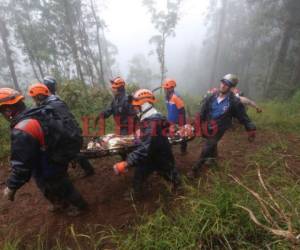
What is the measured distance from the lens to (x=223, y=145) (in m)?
6.47

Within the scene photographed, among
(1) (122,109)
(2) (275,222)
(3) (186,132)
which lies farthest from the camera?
(1) (122,109)

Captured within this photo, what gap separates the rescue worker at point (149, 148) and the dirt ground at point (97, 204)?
41 cm

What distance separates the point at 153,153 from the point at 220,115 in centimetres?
164

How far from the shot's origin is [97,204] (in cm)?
399

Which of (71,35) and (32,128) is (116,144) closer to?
(32,128)

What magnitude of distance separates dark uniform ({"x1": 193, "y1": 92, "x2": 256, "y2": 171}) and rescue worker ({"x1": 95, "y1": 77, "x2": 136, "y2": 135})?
61.5 inches

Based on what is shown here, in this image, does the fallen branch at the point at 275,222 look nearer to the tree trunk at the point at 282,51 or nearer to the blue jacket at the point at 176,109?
→ the blue jacket at the point at 176,109

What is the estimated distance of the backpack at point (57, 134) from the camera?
2.77 m

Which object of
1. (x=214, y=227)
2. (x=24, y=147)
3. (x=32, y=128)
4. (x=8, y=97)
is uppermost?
(x=8, y=97)

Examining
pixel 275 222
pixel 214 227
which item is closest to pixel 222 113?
pixel 214 227

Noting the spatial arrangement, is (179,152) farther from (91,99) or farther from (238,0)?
(238,0)

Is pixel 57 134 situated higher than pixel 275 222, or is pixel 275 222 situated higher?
pixel 57 134

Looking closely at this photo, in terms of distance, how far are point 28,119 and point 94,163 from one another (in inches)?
127

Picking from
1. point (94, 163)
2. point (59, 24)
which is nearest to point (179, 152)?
point (94, 163)
